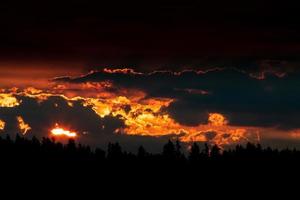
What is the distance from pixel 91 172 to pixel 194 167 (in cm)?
3282

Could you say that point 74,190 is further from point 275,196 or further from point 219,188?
point 275,196

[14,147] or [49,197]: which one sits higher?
[14,147]

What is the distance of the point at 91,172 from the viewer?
630 feet

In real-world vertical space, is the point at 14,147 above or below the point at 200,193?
above

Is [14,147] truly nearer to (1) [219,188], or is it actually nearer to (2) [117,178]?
(2) [117,178]

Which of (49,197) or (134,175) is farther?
(134,175)

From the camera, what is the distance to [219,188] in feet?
577

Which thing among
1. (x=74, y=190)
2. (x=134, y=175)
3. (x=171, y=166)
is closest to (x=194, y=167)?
(x=171, y=166)

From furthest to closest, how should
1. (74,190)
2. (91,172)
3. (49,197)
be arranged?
(91,172), (74,190), (49,197)

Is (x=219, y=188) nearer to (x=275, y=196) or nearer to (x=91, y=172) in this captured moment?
(x=275, y=196)

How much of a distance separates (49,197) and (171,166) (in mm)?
46130

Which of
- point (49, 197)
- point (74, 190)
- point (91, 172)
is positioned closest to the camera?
point (49, 197)

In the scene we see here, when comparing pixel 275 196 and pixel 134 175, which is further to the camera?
pixel 134 175

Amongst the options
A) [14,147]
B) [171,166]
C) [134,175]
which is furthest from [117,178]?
[14,147]
